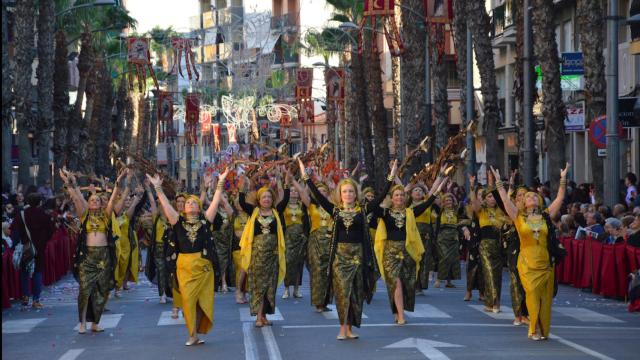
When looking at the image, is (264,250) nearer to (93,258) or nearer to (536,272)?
(93,258)

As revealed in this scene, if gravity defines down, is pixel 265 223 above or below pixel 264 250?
above

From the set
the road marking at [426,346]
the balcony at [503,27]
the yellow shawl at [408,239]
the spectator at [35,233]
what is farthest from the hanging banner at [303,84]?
the road marking at [426,346]

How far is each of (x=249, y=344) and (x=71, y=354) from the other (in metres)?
1.74

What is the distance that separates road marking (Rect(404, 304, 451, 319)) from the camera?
16578mm

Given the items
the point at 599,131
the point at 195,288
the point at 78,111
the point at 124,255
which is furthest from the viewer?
the point at 78,111

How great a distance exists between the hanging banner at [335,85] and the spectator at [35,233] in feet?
140

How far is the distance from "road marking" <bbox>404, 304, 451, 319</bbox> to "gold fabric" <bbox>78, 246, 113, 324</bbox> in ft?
12.1

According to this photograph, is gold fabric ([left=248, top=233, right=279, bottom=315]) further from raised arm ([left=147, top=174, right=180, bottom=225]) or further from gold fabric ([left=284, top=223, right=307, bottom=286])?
gold fabric ([left=284, top=223, right=307, bottom=286])

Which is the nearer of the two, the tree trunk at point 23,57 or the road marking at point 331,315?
the road marking at point 331,315

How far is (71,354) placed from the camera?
13078 mm

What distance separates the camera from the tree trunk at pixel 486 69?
1332 inches

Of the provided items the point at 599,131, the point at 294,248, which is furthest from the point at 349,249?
the point at 599,131

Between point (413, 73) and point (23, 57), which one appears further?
point (413, 73)

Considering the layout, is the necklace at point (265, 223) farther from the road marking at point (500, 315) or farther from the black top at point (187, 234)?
the road marking at point (500, 315)
